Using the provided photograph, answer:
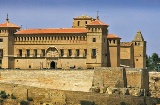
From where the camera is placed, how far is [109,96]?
8544 centimetres

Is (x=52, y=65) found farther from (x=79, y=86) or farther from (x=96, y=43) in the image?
(x=79, y=86)

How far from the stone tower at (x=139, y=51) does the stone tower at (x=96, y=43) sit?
1074cm

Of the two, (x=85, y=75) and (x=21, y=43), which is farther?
(x=21, y=43)

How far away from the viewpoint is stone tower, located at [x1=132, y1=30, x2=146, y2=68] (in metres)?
102

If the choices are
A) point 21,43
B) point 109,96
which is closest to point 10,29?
point 21,43

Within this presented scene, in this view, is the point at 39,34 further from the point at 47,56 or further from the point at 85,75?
the point at 85,75

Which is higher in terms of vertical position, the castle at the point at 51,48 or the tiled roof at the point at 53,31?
the tiled roof at the point at 53,31

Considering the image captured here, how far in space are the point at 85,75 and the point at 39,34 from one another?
8723 millimetres

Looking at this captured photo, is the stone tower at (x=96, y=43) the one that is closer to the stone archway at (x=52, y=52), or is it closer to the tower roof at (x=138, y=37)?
the stone archway at (x=52, y=52)

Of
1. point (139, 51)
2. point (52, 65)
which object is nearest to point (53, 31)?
point (52, 65)

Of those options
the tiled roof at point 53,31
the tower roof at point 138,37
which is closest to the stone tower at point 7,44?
the tiled roof at point 53,31

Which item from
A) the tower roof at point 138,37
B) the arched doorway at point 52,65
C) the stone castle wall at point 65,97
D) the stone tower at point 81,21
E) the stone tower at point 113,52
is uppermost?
the stone tower at point 81,21

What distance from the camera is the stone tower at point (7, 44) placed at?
309 feet

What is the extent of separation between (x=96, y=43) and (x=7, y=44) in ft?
34.4
